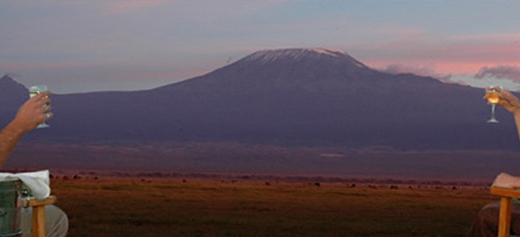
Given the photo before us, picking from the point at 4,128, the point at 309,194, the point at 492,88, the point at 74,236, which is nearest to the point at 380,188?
the point at 309,194

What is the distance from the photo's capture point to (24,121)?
4.77 metres

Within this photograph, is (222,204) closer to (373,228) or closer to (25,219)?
(373,228)

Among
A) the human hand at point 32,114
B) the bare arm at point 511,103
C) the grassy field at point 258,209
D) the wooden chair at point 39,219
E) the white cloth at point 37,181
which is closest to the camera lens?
the white cloth at point 37,181

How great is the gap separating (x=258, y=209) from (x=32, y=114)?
33.3 ft

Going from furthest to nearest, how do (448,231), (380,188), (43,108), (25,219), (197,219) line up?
(380,188) → (197,219) → (448,231) → (25,219) → (43,108)

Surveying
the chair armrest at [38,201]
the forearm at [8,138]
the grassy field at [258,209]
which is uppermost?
the forearm at [8,138]

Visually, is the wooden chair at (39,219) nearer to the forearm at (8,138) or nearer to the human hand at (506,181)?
the forearm at (8,138)

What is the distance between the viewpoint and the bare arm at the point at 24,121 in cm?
475

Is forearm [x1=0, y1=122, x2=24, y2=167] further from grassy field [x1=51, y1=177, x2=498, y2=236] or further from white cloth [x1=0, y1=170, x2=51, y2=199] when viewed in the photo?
grassy field [x1=51, y1=177, x2=498, y2=236]

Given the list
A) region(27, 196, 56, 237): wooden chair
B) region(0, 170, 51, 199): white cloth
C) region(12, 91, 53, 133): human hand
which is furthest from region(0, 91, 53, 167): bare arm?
region(27, 196, 56, 237): wooden chair

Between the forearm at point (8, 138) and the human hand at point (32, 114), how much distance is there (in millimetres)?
27

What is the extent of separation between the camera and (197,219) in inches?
494

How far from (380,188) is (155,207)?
891cm

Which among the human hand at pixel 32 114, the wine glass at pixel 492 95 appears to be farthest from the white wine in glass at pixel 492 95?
the human hand at pixel 32 114
